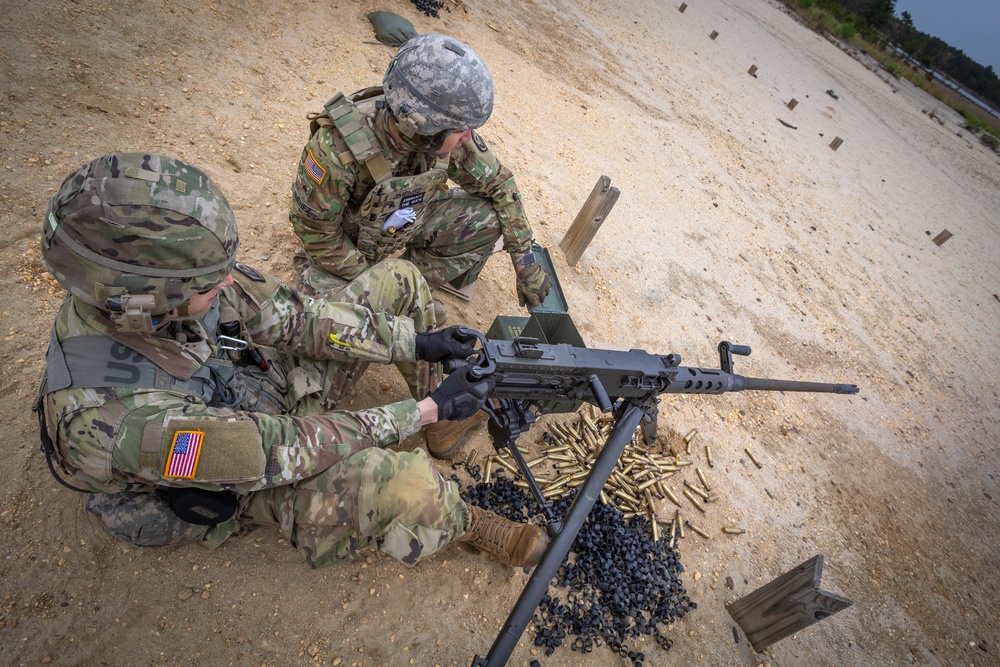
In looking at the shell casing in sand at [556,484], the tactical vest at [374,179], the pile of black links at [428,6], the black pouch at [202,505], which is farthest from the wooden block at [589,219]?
the pile of black links at [428,6]

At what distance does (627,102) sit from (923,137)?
14.2 meters

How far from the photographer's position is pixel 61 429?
204 cm

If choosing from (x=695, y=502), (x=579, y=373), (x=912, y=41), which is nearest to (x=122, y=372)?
(x=579, y=373)

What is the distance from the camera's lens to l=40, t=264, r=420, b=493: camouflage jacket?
6.75ft

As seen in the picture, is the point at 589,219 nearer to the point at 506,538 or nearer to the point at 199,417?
the point at 506,538

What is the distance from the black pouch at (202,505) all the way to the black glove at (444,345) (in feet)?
4.44

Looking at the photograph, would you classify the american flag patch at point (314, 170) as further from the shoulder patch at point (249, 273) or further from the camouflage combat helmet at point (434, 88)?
the shoulder patch at point (249, 273)

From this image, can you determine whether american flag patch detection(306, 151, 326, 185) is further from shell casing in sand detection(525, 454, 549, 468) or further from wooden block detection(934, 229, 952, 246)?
wooden block detection(934, 229, 952, 246)

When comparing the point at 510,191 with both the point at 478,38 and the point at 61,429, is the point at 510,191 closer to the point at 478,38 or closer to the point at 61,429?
the point at 61,429

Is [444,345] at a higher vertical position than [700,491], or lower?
higher

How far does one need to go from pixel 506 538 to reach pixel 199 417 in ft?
6.39

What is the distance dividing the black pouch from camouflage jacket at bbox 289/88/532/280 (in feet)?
6.90

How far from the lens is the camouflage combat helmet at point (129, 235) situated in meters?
1.92

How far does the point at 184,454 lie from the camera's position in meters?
2.14
